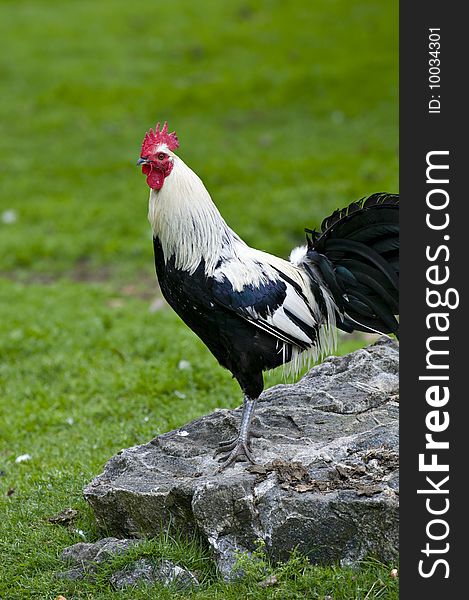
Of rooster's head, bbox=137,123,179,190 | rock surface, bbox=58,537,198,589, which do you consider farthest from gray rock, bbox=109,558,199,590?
rooster's head, bbox=137,123,179,190

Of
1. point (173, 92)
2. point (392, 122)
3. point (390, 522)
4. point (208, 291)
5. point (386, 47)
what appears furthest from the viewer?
point (386, 47)

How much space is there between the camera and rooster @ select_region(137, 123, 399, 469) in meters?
5.29

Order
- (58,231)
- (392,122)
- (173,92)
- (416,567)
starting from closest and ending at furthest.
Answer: (416,567) < (58,231) < (392,122) < (173,92)

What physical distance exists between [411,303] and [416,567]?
4.11 ft

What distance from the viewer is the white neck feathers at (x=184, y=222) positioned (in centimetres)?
528

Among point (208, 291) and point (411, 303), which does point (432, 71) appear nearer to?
point (411, 303)

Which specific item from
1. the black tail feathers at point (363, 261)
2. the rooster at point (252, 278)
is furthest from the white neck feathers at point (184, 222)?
the black tail feathers at point (363, 261)

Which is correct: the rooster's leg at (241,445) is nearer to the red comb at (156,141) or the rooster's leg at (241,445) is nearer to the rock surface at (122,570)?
the rock surface at (122,570)

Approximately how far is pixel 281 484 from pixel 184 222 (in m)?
1.58

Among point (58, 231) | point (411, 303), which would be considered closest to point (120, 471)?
point (411, 303)

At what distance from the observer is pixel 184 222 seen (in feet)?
17.4

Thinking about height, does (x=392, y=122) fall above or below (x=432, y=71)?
above

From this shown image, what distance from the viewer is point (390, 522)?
15.1 feet

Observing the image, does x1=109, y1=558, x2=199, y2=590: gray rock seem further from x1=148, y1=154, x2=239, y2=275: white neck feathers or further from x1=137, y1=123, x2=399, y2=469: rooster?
x1=148, y1=154, x2=239, y2=275: white neck feathers
